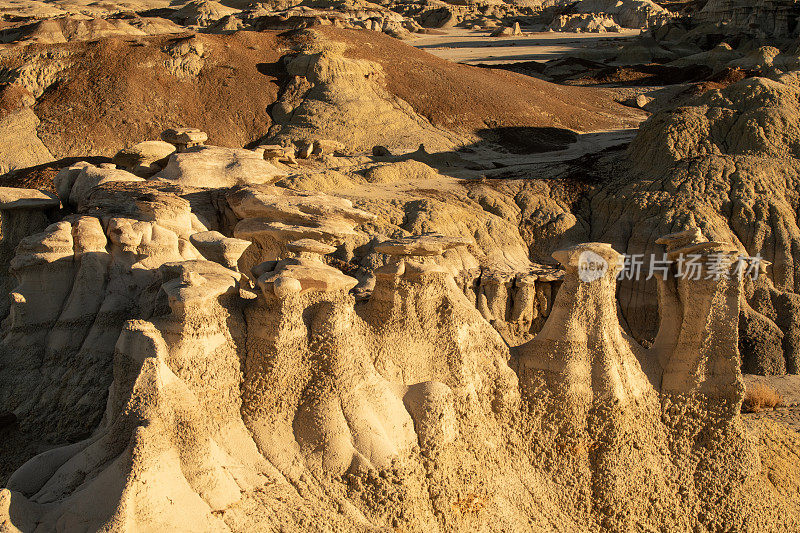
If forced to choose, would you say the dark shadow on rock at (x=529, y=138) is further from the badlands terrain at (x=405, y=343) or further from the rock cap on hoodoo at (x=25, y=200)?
the rock cap on hoodoo at (x=25, y=200)

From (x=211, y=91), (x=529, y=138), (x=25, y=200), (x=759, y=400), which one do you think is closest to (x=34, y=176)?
(x=211, y=91)

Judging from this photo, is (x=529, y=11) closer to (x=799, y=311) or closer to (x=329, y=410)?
(x=799, y=311)

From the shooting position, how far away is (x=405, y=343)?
20.6 feet

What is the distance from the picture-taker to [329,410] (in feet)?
18.3

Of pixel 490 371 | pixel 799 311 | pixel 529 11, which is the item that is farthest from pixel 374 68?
pixel 529 11

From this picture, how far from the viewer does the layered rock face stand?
496cm

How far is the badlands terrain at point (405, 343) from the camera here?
5211 millimetres

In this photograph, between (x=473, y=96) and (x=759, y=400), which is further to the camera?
(x=473, y=96)

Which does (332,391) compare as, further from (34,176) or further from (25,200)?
(34,176)

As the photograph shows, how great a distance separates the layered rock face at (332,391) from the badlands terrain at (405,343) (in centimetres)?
2

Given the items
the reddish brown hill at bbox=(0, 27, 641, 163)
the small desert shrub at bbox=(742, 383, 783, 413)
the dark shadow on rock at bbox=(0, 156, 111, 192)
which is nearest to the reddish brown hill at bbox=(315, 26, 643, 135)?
the reddish brown hill at bbox=(0, 27, 641, 163)

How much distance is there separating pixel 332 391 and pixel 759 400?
6.13 m

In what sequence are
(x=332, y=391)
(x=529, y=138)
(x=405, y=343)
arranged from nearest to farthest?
(x=332, y=391)
(x=405, y=343)
(x=529, y=138)

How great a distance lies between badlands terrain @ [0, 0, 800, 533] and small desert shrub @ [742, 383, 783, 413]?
32mm
